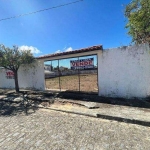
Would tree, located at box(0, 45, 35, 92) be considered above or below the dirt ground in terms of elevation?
above

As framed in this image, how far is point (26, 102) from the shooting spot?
7.70 metres

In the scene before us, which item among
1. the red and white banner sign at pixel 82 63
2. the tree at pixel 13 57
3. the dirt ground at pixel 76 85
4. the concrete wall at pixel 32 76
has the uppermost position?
the tree at pixel 13 57

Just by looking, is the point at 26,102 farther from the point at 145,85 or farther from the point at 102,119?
the point at 145,85

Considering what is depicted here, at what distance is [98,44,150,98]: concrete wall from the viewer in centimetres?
652

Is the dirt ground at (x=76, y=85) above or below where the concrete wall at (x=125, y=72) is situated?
below

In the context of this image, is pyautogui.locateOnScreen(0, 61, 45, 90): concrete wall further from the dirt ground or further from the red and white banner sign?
the red and white banner sign

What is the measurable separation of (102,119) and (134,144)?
175 cm

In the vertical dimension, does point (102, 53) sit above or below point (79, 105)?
above

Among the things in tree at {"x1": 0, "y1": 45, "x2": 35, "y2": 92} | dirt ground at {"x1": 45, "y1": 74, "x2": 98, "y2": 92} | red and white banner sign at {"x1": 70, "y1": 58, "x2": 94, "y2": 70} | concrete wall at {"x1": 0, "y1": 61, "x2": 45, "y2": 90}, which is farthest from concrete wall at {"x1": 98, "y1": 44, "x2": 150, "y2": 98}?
tree at {"x1": 0, "y1": 45, "x2": 35, "y2": 92}

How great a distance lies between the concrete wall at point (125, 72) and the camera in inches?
257

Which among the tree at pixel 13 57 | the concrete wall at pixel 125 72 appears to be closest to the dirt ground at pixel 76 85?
the concrete wall at pixel 125 72

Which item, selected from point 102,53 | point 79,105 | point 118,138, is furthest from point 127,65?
point 118,138

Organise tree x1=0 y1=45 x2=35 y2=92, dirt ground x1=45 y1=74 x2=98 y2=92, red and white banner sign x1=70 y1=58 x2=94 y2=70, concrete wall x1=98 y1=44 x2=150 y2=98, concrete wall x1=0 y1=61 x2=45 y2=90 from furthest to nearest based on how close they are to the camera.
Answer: dirt ground x1=45 y1=74 x2=98 y2=92, concrete wall x1=0 y1=61 x2=45 y2=90, tree x1=0 y1=45 x2=35 y2=92, red and white banner sign x1=70 y1=58 x2=94 y2=70, concrete wall x1=98 y1=44 x2=150 y2=98

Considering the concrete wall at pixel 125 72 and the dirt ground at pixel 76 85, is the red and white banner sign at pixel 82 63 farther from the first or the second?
the dirt ground at pixel 76 85
